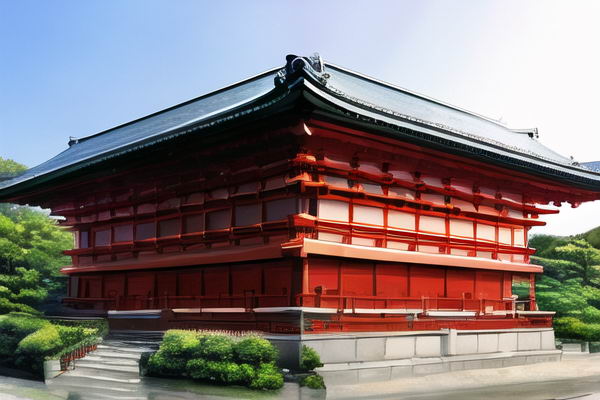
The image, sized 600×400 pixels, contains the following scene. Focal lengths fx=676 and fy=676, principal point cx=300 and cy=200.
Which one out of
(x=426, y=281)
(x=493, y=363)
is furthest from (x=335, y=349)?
(x=493, y=363)

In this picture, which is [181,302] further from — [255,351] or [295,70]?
[295,70]

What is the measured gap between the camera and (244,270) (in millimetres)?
23797

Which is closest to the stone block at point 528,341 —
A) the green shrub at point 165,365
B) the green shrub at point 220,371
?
the green shrub at point 220,371

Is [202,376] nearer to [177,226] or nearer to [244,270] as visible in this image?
[244,270]

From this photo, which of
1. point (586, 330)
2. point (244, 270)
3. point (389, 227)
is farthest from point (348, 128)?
point (586, 330)

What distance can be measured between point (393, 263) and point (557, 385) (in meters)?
6.60

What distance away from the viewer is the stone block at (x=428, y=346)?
22.5m

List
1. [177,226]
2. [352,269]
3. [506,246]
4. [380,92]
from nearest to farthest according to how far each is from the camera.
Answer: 1. [352,269]
2. [177,226]
3. [506,246]
4. [380,92]

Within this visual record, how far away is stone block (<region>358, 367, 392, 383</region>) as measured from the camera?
19.9 meters

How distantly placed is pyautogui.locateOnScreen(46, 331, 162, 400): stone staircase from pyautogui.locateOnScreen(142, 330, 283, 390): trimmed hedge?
3.85 ft

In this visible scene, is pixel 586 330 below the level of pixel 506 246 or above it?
below

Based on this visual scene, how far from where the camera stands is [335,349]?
19672 millimetres

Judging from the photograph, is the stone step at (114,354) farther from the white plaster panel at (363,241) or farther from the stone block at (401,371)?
the stone block at (401,371)

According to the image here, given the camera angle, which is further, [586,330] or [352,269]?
[586,330]
